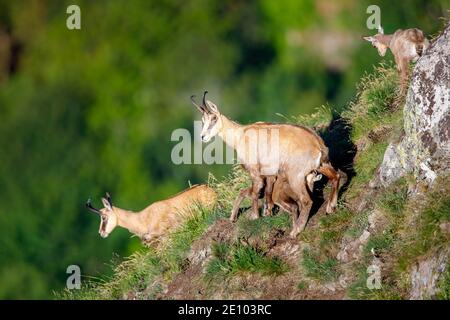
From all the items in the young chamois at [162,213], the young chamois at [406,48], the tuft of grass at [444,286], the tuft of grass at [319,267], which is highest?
the young chamois at [406,48]

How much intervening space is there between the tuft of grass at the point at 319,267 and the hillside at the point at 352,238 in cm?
2

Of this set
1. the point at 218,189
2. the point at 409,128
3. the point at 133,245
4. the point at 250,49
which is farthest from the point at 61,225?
the point at 409,128

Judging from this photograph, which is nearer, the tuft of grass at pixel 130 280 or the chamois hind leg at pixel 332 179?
the chamois hind leg at pixel 332 179

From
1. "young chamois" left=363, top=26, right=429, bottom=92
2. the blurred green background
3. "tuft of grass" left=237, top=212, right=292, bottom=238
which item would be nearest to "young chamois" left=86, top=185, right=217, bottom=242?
"tuft of grass" left=237, top=212, right=292, bottom=238

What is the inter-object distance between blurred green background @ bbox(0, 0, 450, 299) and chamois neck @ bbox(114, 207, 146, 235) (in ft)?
111

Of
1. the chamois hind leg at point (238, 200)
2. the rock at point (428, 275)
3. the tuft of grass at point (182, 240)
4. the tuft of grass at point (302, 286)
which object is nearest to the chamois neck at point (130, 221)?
the tuft of grass at point (182, 240)

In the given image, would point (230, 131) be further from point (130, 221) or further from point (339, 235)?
point (130, 221)

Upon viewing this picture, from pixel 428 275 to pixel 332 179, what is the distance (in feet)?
10.7

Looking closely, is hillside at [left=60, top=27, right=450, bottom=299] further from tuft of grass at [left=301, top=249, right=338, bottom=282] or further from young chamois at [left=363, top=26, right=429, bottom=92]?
young chamois at [left=363, top=26, right=429, bottom=92]

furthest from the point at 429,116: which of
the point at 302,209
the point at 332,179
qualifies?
the point at 302,209

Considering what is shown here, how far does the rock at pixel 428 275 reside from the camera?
24.5 meters

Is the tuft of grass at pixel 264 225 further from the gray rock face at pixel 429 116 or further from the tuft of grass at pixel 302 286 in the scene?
the gray rock face at pixel 429 116
